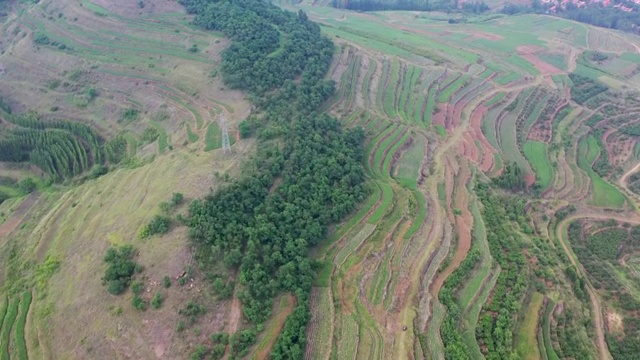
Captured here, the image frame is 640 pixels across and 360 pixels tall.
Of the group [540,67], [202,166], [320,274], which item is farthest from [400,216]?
[540,67]

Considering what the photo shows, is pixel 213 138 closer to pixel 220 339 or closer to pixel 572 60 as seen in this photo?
pixel 220 339

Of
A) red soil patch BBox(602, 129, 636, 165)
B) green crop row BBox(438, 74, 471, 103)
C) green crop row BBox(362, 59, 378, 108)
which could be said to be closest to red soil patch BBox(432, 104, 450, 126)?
green crop row BBox(438, 74, 471, 103)

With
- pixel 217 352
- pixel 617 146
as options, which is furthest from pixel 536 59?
pixel 217 352

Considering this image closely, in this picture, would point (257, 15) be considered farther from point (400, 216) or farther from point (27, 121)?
point (400, 216)

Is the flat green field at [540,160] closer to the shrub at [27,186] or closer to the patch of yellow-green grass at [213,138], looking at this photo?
the patch of yellow-green grass at [213,138]

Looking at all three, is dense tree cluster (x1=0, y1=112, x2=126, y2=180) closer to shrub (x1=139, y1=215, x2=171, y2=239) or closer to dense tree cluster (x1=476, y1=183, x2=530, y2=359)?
shrub (x1=139, y1=215, x2=171, y2=239)
